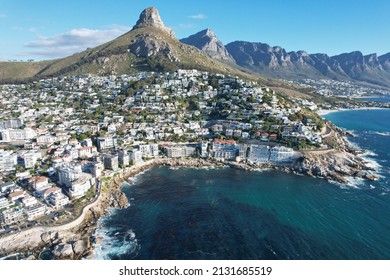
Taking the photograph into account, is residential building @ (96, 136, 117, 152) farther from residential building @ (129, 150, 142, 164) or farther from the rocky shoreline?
the rocky shoreline

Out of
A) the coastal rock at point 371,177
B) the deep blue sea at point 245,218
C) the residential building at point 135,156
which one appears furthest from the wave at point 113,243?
the coastal rock at point 371,177

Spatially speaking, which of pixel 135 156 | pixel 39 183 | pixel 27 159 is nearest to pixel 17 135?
pixel 27 159

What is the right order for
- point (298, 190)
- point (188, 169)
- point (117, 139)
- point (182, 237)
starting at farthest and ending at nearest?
point (117, 139), point (188, 169), point (298, 190), point (182, 237)

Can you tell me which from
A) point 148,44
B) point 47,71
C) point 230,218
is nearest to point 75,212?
point 230,218

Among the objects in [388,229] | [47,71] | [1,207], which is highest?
[47,71]

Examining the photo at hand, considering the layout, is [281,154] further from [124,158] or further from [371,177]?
[124,158]

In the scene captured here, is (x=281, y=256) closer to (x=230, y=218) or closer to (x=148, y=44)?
(x=230, y=218)

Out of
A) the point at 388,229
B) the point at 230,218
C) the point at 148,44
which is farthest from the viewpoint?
the point at 148,44
